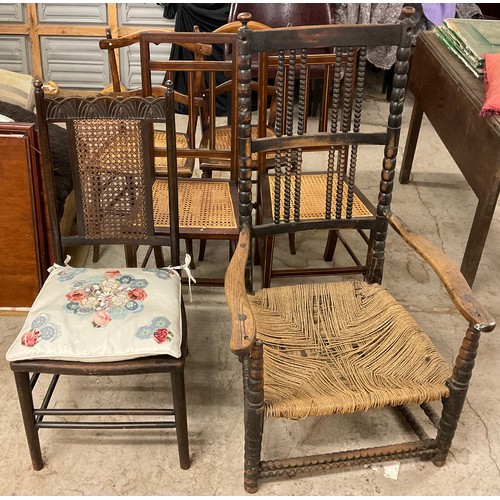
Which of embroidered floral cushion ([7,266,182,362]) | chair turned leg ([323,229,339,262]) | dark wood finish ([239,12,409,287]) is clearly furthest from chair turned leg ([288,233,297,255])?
embroidered floral cushion ([7,266,182,362])

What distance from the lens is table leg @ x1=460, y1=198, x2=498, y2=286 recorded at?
2395 mm

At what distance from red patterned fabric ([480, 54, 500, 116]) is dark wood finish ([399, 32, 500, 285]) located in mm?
32

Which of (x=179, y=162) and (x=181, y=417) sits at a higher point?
(x=179, y=162)

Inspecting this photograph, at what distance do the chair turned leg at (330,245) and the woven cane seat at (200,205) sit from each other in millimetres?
583

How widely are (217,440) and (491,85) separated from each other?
170cm

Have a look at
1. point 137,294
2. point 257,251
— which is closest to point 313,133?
point 137,294

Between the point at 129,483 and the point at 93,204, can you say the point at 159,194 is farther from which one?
the point at 129,483

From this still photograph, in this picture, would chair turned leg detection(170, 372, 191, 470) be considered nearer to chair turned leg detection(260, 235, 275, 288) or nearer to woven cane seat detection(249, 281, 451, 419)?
woven cane seat detection(249, 281, 451, 419)

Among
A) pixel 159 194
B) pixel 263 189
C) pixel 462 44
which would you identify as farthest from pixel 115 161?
pixel 462 44

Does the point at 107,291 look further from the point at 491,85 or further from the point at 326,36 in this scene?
the point at 491,85

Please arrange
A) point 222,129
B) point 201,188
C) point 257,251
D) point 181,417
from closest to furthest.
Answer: point 181,417, point 201,188, point 257,251, point 222,129

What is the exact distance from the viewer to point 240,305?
1465 millimetres

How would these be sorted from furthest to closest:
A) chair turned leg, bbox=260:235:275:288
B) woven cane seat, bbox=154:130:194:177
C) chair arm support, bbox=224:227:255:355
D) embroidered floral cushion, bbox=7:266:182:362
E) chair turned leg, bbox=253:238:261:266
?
chair turned leg, bbox=253:238:261:266 → woven cane seat, bbox=154:130:194:177 → chair turned leg, bbox=260:235:275:288 → embroidered floral cushion, bbox=7:266:182:362 → chair arm support, bbox=224:227:255:355

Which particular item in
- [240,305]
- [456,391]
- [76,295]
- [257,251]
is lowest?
[257,251]
